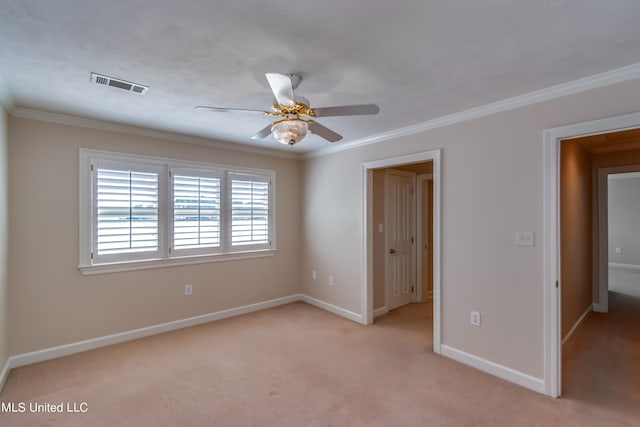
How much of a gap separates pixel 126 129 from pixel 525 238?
14.1ft

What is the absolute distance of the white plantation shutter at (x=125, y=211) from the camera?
333cm

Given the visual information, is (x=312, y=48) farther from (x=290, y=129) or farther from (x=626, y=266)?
(x=626, y=266)

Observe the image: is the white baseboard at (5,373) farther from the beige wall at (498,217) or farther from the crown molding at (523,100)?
the crown molding at (523,100)

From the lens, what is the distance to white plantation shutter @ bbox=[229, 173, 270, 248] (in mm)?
4406

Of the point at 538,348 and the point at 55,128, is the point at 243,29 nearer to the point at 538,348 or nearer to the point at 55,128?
the point at 55,128

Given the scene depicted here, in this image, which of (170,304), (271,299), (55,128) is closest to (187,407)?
(170,304)

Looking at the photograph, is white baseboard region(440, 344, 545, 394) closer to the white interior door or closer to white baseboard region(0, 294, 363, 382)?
white baseboard region(0, 294, 363, 382)

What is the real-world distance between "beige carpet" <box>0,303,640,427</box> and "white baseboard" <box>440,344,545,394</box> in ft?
0.23

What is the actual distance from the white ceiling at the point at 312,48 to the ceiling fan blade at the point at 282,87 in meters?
0.23

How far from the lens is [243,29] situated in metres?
1.65

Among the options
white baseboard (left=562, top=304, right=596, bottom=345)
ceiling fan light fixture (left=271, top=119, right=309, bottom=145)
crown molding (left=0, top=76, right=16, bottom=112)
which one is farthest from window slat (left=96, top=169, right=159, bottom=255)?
white baseboard (left=562, top=304, right=596, bottom=345)

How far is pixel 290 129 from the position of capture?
82.4 inches

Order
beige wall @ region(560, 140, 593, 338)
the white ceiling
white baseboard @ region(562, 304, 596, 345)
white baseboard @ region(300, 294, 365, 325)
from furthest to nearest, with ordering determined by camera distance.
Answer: white baseboard @ region(300, 294, 365, 325), white baseboard @ region(562, 304, 596, 345), beige wall @ region(560, 140, 593, 338), the white ceiling

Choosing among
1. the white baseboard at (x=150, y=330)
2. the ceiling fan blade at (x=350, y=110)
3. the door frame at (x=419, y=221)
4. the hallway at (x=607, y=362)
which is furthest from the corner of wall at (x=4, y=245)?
the door frame at (x=419, y=221)
